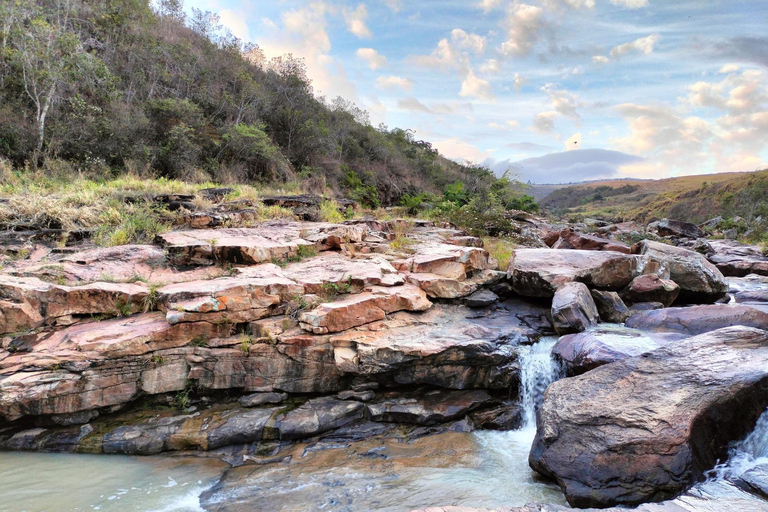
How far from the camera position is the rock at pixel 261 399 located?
17.2ft

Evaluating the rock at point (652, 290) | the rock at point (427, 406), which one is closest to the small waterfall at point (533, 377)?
the rock at point (427, 406)

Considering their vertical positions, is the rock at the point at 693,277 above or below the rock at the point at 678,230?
below

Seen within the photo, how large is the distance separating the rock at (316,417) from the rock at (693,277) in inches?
280

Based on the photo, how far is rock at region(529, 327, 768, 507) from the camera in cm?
357

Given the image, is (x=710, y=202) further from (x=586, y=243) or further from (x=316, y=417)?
(x=316, y=417)

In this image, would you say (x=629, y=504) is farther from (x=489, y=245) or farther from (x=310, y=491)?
(x=489, y=245)

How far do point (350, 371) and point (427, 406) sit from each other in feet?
3.96

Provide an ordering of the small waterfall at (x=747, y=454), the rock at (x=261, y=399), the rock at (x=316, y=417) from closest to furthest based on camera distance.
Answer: the small waterfall at (x=747, y=454)
the rock at (x=316, y=417)
the rock at (x=261, y=399)

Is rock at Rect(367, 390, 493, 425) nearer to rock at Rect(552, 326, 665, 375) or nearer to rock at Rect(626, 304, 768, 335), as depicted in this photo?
rock at Rect(552, 326, 665, 375)

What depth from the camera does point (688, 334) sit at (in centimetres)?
566

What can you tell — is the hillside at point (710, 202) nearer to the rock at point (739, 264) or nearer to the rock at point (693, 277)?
the rock at point (739, 264)

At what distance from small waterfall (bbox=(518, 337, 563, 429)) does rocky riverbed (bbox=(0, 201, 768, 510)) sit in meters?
0.03

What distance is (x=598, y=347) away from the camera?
5227 mm

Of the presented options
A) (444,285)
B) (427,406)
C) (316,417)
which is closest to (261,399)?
(316,417)
